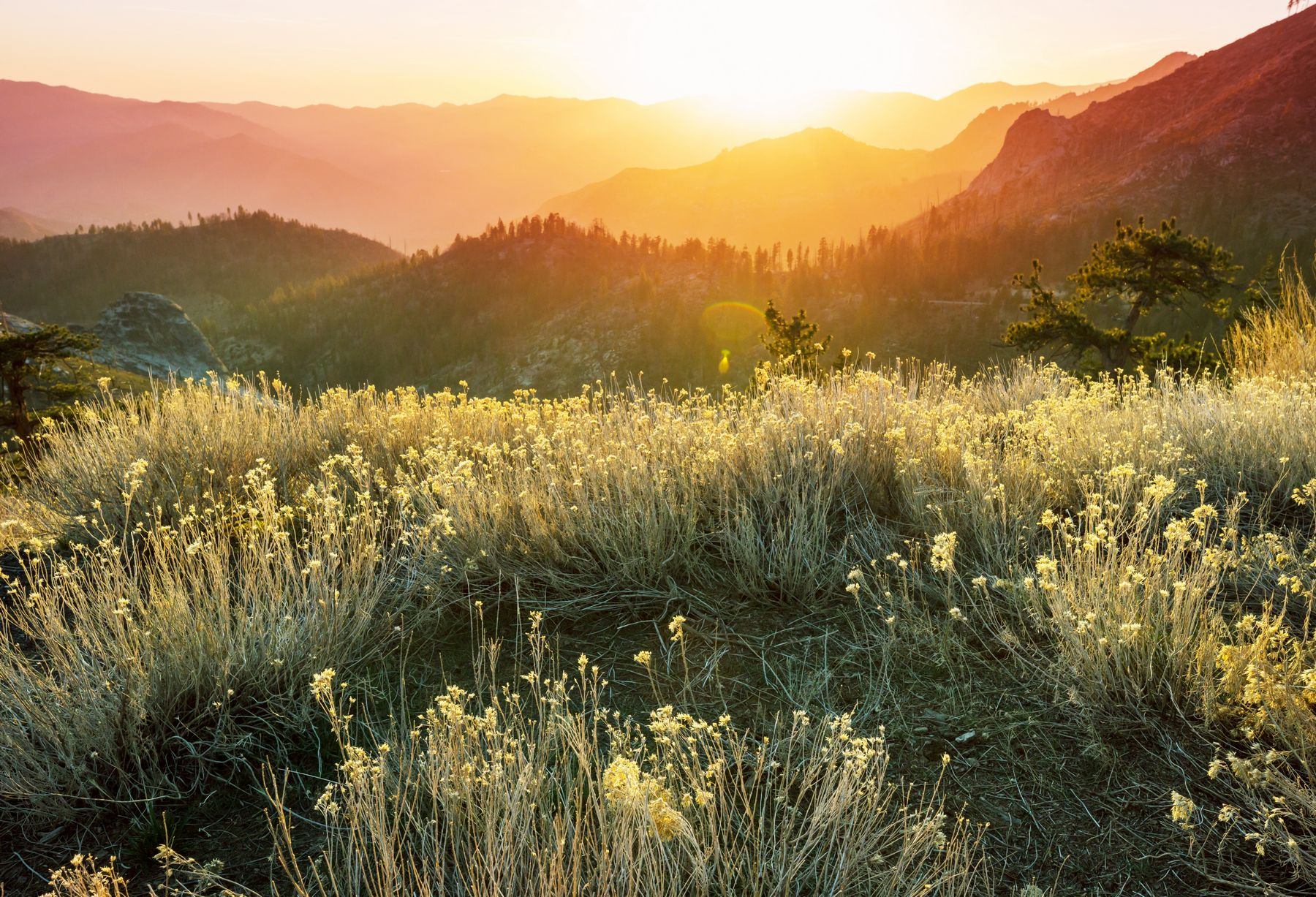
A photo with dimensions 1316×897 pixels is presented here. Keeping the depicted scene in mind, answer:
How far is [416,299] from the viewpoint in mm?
39844

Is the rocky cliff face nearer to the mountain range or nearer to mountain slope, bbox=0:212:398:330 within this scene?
the mountain range

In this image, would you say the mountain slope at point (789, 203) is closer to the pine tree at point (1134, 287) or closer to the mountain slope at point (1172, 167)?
the mountain slope at point (1172, 167)

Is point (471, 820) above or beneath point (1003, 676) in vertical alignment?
above

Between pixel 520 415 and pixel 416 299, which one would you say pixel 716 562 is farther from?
pixel 416 299

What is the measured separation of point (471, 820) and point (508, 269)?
39458 millimetres

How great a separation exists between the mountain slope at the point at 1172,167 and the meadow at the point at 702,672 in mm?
39082

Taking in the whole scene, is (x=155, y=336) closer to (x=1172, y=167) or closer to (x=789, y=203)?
(x=1172, y=167)

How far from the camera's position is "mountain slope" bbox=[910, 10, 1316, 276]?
3966cm

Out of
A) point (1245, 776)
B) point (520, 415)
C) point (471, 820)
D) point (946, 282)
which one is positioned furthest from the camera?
point (946, 282)

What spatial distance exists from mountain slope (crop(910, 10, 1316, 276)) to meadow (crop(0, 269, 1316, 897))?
1539 inches

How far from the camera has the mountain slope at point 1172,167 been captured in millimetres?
39656

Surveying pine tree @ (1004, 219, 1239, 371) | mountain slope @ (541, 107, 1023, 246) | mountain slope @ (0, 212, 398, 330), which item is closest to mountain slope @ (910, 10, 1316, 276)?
pine tree @ (1004, 219, 1239, 371)

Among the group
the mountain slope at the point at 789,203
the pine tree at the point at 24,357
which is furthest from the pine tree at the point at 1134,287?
the mountain slope at the point at 789,203

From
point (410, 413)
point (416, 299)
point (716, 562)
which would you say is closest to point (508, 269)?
point (416, 299)
